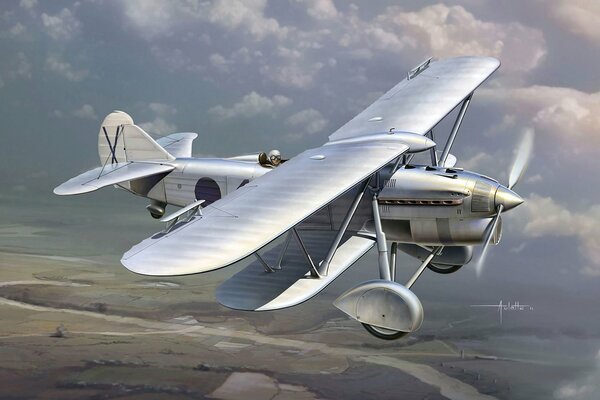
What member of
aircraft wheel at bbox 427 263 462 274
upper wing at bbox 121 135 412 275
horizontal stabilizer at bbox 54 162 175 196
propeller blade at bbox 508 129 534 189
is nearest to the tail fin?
horizontal stabilizer at bbox 54 162 175 196

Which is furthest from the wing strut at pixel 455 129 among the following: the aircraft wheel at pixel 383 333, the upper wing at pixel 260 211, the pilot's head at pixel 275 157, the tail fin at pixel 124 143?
the tail fin at pixel 124 143

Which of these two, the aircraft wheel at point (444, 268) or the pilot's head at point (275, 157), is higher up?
the pilot's head at point (275, 157)

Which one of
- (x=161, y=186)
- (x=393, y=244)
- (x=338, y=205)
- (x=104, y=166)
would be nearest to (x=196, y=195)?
(x=161, y=186)

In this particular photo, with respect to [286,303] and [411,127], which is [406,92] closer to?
[411,127]

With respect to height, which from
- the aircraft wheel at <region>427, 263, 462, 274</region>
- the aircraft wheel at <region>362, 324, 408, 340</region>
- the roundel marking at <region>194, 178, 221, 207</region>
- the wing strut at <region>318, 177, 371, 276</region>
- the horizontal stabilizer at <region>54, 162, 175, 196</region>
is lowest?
the aircraft wheel at <region>362, 324, 408, 340</region>

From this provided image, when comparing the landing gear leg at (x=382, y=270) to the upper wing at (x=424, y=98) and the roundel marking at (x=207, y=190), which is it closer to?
the upper wing at (x=424, y=98)

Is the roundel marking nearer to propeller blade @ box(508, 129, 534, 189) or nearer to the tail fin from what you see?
the tail fin
